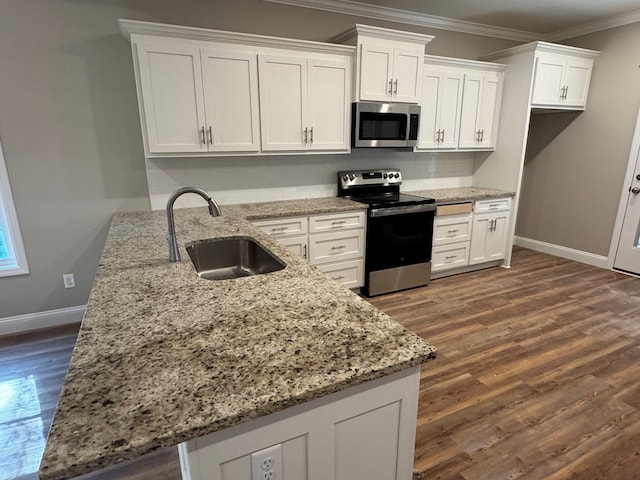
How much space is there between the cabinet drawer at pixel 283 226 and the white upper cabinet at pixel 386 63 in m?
1.25

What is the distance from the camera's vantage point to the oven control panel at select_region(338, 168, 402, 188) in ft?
12.5

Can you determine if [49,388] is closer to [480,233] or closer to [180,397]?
[180,397]

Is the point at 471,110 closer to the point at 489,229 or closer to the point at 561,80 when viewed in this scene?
the point at 561,80

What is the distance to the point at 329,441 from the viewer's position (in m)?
0.96

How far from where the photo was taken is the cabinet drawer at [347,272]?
3.43 m

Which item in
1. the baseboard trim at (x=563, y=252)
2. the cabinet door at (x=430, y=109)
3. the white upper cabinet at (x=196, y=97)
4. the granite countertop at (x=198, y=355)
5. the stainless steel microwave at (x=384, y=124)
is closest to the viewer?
the granite countertop at (x=198, y=355)

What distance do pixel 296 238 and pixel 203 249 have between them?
1238 millimetres

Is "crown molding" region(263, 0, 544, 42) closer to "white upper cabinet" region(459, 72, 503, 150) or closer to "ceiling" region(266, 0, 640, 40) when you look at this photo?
"ceiling" region(266, 0, 640, 40)

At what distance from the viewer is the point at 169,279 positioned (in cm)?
149

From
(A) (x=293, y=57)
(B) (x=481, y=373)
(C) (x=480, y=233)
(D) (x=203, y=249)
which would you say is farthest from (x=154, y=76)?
(C) (x=480, y=233)

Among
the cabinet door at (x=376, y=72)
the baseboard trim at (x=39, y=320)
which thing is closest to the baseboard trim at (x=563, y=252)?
the cabinet door at (x=376, y=72)

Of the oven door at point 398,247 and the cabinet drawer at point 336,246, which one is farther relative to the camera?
the oven door at point 398,247

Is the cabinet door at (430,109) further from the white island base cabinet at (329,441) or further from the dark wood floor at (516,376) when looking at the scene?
the white island base cabinet at (329,441)

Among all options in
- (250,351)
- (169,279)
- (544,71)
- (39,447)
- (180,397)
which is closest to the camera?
(180,397)
